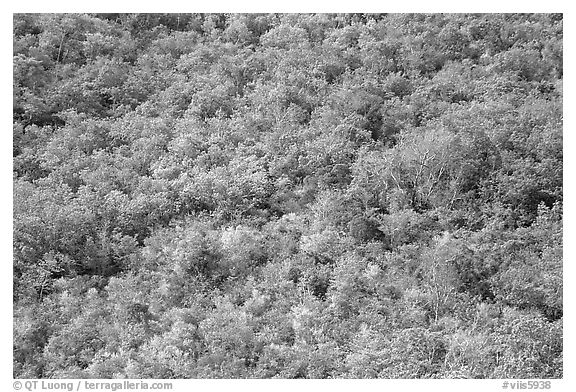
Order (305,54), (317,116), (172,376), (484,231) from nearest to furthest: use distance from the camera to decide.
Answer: (172,376)
(484,231)
(317,116)
(305,54)

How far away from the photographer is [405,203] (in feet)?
83.0

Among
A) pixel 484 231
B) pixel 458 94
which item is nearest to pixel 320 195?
pixel 484 231

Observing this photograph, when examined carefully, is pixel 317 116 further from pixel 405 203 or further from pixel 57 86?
pixel 57 86

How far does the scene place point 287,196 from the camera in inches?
1018

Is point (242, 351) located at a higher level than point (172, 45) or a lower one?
lower

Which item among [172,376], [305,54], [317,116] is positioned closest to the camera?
[172,376]

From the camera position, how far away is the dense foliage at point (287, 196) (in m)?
21.8

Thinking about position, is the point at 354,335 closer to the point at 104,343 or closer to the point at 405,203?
the point at 405,203

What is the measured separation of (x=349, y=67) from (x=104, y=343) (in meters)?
13.6

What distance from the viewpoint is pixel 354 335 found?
22031mm

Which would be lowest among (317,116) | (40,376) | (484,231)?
(40,376)

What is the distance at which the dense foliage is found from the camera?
2184 centimetres

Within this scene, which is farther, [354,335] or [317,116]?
[317,116]

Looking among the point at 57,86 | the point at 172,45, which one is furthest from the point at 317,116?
the point at 57,86
